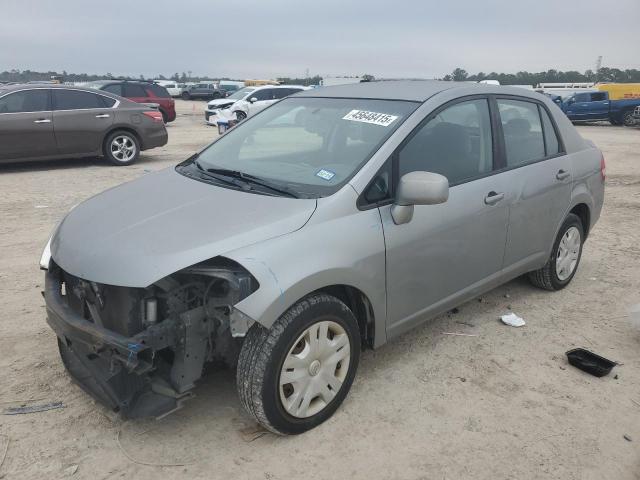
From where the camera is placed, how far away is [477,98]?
373 centimetres

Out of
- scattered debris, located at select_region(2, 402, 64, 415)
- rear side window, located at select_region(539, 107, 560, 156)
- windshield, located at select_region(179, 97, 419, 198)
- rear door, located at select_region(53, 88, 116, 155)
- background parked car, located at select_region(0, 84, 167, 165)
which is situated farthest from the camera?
rear door, located at select_region(53, 88, 116, 155)

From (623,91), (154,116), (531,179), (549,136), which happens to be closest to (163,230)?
(531,179)

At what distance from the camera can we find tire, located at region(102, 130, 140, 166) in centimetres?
1059

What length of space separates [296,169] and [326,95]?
2.96 ft

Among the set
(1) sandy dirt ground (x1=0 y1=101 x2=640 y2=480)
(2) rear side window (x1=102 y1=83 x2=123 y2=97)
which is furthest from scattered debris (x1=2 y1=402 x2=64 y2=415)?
(2) rear side window (x1=102 y1=83 x2=123 y2=97)

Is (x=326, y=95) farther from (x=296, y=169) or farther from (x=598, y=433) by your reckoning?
(x=598, y=433)

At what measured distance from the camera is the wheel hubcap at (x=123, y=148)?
10.7m

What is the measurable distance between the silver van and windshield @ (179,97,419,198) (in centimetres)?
1

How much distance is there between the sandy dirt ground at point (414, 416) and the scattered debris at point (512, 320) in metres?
0.05

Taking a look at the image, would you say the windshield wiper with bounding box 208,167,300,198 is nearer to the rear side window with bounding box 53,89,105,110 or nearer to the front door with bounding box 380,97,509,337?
the front door with bounding box 380,97,509,337

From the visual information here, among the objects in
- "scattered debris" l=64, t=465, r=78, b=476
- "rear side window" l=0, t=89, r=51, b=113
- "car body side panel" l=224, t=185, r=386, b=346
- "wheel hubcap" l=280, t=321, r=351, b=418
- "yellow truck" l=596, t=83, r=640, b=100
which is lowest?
"scattered debris" l=64, t=465, r=78, b=476

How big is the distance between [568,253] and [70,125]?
29.1ft

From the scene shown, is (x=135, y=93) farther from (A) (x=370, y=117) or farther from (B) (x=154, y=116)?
(A) (x=370, y=117)

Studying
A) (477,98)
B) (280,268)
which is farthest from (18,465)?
(477,98)
